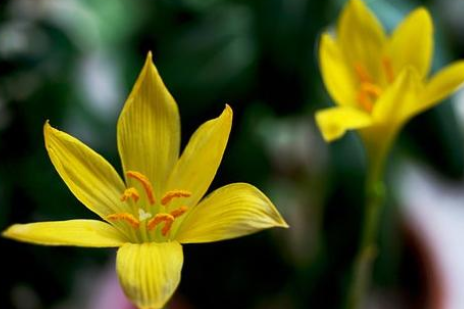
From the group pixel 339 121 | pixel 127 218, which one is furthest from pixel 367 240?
pixel 127 218

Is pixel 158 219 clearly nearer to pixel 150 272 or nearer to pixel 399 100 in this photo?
pixel 150 272

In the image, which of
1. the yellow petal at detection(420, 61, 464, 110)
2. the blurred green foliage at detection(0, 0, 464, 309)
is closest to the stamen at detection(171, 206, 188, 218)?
the yellow petal at detection(420, 61, 464, 110)

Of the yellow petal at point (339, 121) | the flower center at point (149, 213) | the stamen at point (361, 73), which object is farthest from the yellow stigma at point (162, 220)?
the stamen at point (361, 73)

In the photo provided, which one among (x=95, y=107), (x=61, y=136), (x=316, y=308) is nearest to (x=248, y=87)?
(x=95, y=107)

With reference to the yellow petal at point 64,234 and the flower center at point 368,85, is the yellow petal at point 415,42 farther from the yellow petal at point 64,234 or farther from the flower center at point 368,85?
the yellow petal at point 64,234

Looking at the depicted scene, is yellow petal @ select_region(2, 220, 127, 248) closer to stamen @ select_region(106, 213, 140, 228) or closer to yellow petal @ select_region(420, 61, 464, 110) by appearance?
stamen @ select_region(106, 213, 140, 228)

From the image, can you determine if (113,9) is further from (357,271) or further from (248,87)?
(357,271)
